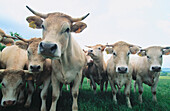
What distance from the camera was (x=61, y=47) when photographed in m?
2.85

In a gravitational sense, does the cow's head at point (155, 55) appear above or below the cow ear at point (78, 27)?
below

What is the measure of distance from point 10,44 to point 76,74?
3344 millimetres

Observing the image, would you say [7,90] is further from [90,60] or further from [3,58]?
[90,60]

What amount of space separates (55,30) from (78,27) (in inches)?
36.2

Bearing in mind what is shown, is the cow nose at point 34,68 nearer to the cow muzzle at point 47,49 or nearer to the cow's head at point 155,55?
the cow muzzle at point 47,49

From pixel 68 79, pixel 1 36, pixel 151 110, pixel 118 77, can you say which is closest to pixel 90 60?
pixel 118 77

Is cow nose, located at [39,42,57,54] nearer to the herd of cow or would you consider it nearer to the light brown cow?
the herd of cow

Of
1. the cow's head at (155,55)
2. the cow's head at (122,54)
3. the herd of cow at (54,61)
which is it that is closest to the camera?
the herd of cow at (54,61)

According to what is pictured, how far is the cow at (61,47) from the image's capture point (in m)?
2.49

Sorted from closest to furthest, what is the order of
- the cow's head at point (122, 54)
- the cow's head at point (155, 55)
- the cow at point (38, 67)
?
the cow at point (38, 67) → the cow's head at point (122, 54) → the cow's head at point (155, 55)

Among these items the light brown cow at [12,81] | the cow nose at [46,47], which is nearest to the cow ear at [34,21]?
the light brown cow at [12,81]

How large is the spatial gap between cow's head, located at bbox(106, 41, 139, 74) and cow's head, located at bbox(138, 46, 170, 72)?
645 millimetres

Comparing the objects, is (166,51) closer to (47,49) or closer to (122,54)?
(122,54)

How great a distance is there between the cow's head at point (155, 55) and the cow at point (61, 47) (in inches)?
110
